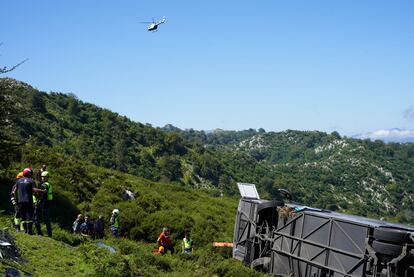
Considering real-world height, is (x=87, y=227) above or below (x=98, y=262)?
below

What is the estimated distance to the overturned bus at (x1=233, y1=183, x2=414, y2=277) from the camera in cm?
1212

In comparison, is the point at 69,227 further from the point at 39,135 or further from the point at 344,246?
the point at 39,135

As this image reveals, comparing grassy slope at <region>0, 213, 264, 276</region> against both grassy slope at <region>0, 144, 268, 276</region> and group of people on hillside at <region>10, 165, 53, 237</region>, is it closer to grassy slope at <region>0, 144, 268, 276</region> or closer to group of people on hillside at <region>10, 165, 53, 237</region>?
grassy slope at <region>0, 144, 268, 276</region>

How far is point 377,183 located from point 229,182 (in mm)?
93393

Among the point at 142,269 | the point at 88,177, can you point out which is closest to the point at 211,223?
the point at 88,177

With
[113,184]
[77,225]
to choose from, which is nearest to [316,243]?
[77,225]

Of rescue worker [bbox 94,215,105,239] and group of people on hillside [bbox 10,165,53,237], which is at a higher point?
group of people on hillside [bbox 10,165,53,237]

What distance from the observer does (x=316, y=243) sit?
14711 millimetres

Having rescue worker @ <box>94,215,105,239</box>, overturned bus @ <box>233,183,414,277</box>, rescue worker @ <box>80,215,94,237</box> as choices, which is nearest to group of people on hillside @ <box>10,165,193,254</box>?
rescue worker @ <box>80,215,94,237</box>

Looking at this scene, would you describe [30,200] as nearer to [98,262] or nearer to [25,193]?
[25,193]

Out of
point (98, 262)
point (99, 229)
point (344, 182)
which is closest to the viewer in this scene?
point (98, 262)

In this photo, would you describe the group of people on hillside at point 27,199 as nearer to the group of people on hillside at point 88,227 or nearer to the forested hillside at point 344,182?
the group of people on hillside at point 88,227

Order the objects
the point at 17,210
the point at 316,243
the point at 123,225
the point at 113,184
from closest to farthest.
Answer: the point at 17,210 → the point at 316,243 → the point at 123,225 → the point at 113,184

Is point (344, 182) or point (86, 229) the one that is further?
point (344, 182)
